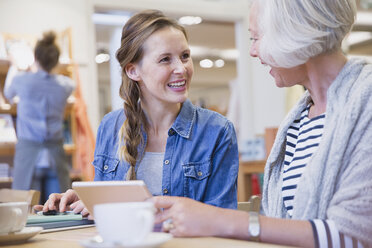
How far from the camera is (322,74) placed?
49.9 inches

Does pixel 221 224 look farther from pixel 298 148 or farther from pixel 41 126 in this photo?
pixel 41 126

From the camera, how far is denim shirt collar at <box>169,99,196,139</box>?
5.42 feet

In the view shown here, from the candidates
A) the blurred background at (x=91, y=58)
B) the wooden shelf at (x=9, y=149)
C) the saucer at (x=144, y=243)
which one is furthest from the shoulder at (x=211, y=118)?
the wooden shelf at (x=9, y=149)

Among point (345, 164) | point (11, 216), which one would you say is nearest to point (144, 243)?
point (11, 216)

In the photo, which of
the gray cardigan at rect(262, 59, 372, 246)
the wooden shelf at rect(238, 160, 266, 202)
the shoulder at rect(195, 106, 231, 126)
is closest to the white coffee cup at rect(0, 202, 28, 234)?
the gray cardigan at rect(262, 59, 372, 246)

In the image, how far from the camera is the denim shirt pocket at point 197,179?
1613 millimetres

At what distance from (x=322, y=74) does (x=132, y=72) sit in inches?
33.8

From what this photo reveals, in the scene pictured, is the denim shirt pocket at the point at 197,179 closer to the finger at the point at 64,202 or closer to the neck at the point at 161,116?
the neck at the point at 161,116

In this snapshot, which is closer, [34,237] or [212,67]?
[34,237]

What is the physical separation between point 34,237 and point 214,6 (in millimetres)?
4908

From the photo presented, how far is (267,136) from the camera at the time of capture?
1969mm

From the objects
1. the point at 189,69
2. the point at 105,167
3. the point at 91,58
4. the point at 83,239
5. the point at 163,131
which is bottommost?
the point at 83,239

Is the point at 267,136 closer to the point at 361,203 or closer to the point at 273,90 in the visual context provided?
the point at 361,203

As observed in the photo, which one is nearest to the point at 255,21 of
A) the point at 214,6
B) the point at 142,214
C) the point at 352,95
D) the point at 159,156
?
the point at 352,95
